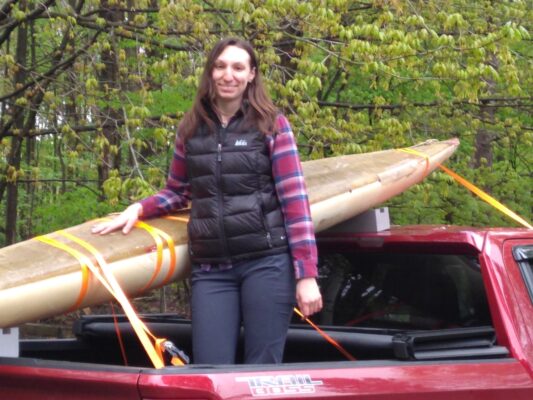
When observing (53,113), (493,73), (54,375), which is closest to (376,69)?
(493,73)

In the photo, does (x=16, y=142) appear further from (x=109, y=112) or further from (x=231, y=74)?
(x=231, y=74)

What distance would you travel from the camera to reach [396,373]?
333 centimetres

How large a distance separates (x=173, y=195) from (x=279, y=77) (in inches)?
173

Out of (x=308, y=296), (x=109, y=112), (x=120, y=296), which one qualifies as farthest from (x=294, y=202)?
(x=109, y=112)

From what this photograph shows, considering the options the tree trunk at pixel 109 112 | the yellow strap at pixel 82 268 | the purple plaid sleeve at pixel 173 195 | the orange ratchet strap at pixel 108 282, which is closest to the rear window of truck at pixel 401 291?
the purple plaid sleeve at pixel 173 195

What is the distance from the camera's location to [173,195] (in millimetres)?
4137

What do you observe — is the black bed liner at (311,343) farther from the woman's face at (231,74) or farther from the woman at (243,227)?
the woman's face at (231,74)

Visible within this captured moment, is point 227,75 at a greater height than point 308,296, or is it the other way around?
point 227,75

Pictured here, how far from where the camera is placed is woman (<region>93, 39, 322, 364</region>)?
3.62 metres

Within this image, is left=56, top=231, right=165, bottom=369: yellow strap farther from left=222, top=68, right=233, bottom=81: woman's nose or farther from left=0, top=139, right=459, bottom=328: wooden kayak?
left=222, top=68, right=233, bottom=81: woman's nose

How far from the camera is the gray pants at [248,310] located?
3615 mm

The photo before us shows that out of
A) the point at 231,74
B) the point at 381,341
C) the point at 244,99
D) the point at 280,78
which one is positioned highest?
the point at 280,78

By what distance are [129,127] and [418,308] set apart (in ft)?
14.8

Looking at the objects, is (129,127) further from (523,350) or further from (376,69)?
(523,350)
